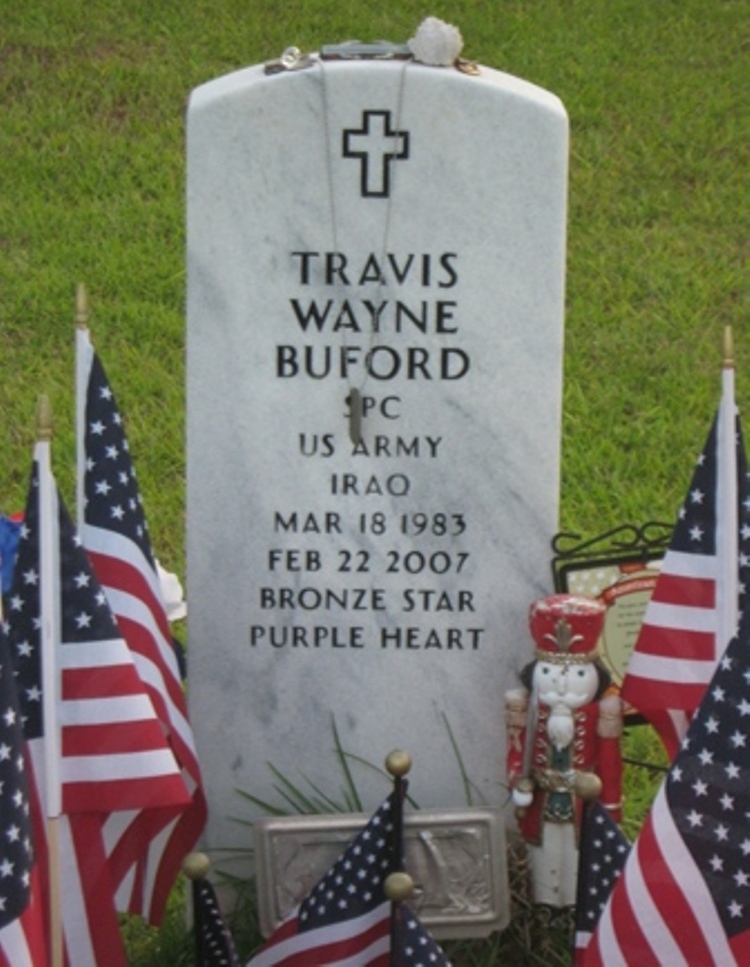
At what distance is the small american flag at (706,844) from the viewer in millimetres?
3996

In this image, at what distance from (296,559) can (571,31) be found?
240 inches

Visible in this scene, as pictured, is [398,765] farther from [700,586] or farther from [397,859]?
[700,586]

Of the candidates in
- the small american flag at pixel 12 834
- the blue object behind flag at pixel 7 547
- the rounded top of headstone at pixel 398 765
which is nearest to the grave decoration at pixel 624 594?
the rounded top of headstone at pixel 398 765

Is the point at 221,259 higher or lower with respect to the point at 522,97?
lower

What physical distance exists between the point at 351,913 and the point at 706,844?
36.0 inches

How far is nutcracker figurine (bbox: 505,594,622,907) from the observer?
16.1 feet

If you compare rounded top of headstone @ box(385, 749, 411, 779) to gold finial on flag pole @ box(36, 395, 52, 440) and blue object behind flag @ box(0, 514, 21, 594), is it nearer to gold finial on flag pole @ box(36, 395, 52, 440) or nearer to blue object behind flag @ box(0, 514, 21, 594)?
gold finial on flag pole @ box(36, 395, 52, 440)

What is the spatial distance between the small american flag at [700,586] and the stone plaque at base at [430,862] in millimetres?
528

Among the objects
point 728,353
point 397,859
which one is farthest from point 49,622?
point 728,353

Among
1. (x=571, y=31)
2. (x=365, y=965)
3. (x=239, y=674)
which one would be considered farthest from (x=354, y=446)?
(x=571, y=31)

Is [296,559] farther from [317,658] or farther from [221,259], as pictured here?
[221,259]

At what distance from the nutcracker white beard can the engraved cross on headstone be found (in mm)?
1257

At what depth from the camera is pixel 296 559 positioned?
5.14 meters

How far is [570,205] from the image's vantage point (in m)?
9.18
